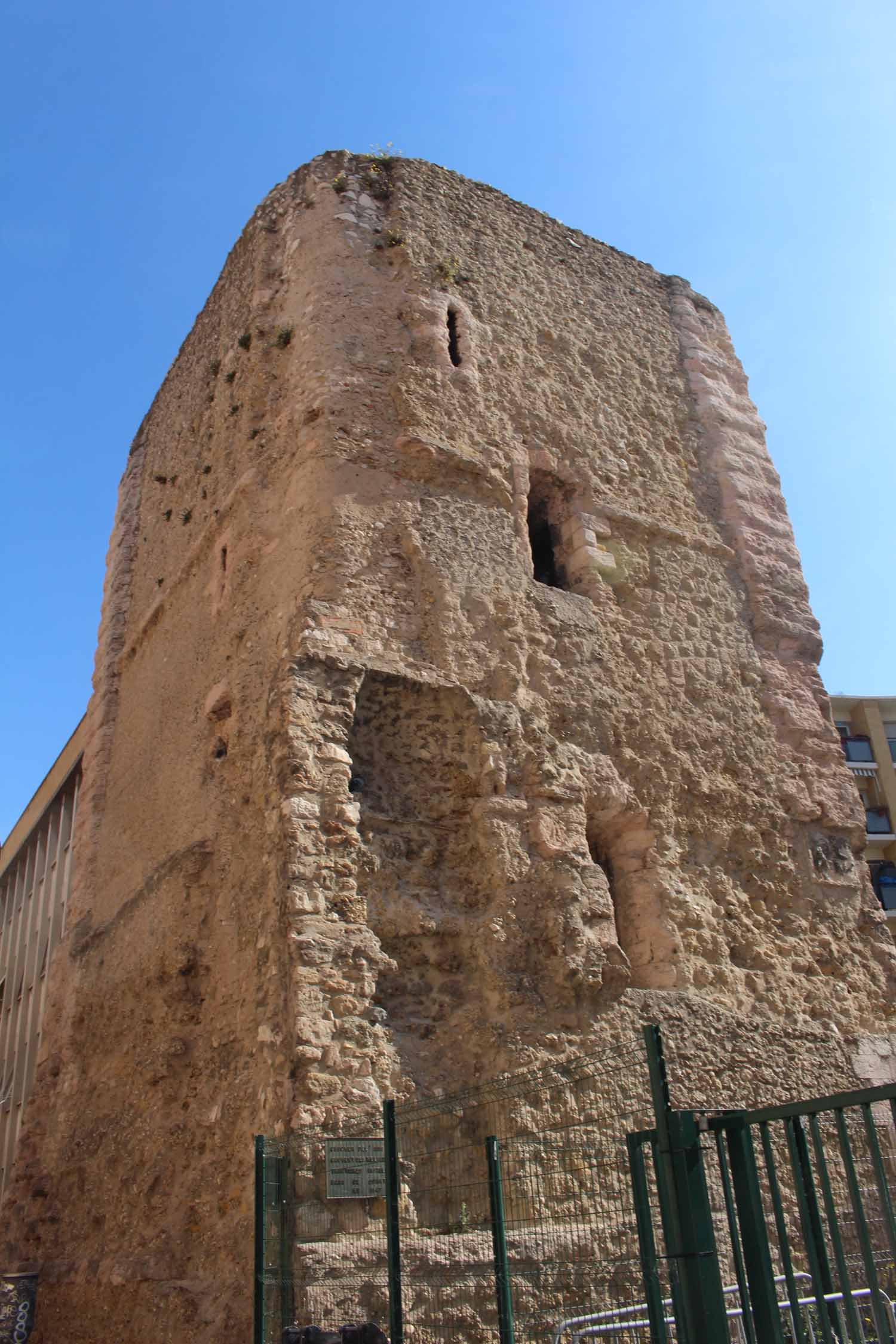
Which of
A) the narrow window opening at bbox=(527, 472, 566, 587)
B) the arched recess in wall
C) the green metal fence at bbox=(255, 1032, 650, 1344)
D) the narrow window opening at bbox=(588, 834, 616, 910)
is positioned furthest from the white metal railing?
the narrow window opening at bbox=(527, 472, 566, 587)

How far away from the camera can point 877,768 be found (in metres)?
26.7

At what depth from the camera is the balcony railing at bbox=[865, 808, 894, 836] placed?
1031 inches

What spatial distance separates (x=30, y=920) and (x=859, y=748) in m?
20.5

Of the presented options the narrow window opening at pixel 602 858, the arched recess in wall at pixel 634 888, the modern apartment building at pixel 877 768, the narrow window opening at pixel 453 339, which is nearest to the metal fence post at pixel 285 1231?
the arched recess in wall at pixel 634 888

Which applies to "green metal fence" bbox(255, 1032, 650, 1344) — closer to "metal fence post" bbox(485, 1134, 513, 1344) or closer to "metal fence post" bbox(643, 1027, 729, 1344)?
"metal fence post" bbox(485, 1134, 513, 1344)

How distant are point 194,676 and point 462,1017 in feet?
11.2

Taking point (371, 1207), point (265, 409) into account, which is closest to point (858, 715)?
point (265, 409)

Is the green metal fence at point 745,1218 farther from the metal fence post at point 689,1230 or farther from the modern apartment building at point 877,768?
the modern apartment building at point 877,768

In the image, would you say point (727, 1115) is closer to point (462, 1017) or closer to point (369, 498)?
point (462, 1017)

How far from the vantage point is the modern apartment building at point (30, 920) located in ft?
36.3

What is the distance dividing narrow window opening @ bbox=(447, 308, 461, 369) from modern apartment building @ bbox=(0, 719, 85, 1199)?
Answer: 17.2ft

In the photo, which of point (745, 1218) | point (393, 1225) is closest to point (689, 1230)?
point (745, 1218)

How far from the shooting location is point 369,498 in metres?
7.19

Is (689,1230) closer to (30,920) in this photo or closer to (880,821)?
(30,920)
